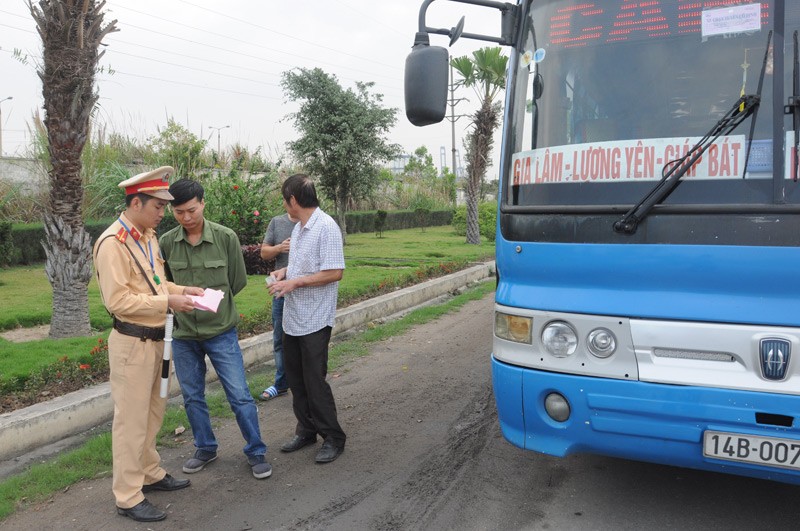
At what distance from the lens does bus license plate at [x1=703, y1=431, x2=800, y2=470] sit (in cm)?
290

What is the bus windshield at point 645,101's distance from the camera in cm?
313

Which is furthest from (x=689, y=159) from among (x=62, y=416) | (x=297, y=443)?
(x=62, y=416)

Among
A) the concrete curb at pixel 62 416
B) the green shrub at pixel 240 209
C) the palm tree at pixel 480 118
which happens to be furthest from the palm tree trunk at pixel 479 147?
the concrete curb at pixel 62 416

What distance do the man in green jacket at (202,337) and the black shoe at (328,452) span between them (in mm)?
369

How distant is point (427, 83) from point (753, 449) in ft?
8.26

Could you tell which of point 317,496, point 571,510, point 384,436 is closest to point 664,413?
point 571,510

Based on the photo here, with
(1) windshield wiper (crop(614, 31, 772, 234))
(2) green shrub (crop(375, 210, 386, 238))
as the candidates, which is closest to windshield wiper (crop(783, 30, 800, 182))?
(1) windshield wiper (crop(614, 31, 772, 234))

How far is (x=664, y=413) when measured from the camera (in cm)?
310

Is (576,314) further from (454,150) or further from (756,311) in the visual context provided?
(454,150)

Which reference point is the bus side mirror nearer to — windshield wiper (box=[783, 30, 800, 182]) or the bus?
the bus

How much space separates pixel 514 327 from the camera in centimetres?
355

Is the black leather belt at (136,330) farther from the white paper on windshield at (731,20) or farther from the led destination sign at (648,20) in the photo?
the white paper on windshield at (731,20)

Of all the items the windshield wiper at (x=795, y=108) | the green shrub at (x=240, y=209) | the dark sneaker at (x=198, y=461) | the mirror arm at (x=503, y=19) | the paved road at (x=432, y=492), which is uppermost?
the mirror arm at (x=503, y=19)

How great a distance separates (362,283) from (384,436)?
6.40 m
